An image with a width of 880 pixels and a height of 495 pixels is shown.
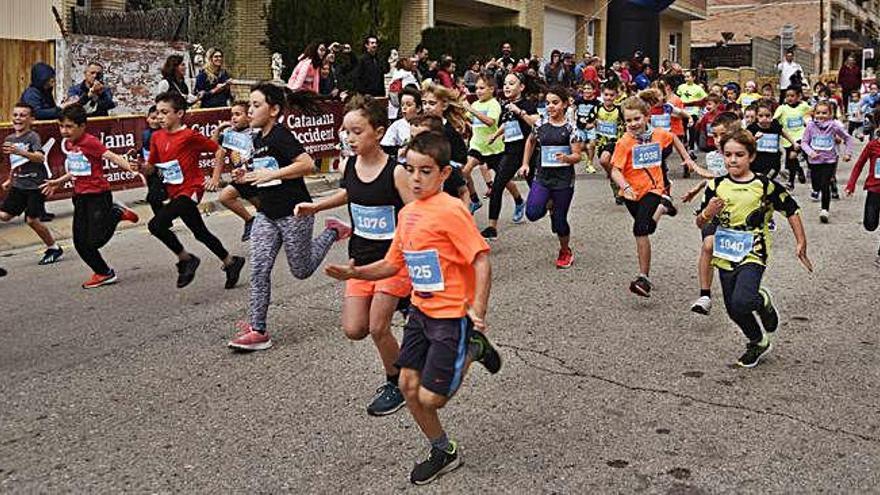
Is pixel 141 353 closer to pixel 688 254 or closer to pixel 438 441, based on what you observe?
pixel 438 441

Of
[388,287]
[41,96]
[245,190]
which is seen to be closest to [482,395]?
[388,287]

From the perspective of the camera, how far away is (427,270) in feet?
13.9

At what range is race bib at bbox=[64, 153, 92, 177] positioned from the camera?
830 centimetres

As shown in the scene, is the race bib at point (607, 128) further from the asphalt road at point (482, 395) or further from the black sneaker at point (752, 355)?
the black sneaker at point (752, 355)

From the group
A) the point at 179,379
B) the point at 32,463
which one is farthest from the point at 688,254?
the point at 32,463

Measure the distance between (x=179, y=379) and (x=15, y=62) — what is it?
12.2 metres

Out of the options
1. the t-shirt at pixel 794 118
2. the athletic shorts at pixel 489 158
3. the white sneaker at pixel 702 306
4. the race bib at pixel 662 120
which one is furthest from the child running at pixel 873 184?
the race bib at pixel 662 120

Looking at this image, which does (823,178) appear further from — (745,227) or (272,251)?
(272,251)

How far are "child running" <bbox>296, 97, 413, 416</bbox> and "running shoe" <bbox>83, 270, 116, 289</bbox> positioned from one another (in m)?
3.79

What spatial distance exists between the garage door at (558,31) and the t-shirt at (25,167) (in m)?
26.7

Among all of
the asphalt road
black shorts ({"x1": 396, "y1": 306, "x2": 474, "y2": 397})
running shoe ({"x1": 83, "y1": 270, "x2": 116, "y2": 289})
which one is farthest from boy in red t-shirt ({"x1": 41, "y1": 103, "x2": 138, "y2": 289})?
black shorts ({"x1": 396, "y1": 306, "x2": 474, "y2": 397})

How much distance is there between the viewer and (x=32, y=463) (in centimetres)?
450

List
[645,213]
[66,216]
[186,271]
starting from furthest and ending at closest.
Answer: [66,216] → [186,271] → [645,213]

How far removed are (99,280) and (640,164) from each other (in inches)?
182
